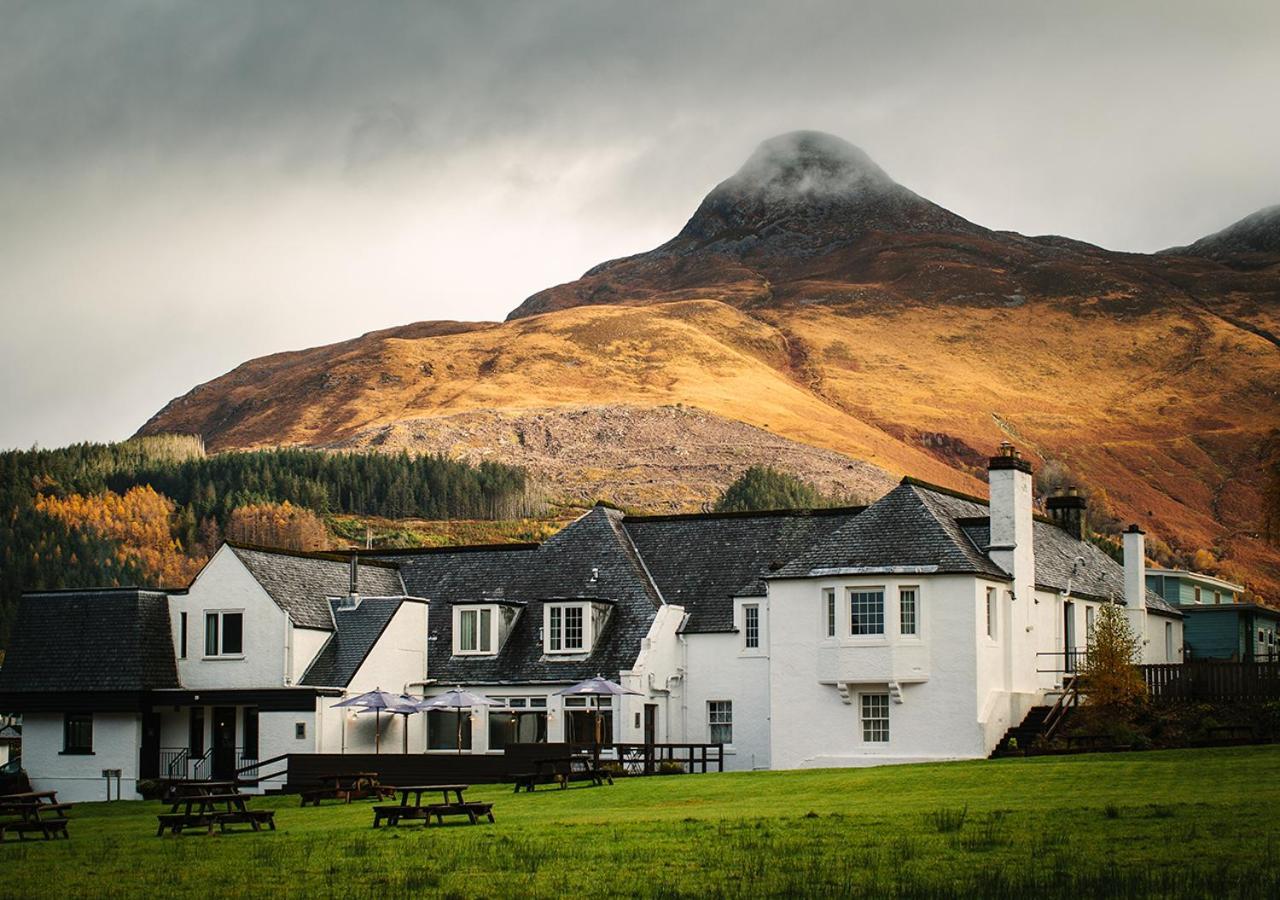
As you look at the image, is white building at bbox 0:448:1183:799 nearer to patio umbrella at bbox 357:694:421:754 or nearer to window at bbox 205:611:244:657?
window at bbox 205:611:244:657

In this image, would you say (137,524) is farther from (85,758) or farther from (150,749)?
(150,749)

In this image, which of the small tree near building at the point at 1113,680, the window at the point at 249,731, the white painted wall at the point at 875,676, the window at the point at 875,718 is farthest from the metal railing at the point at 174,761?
the small tree near building at the point at 1113,680

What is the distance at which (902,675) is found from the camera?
4984 centimetres

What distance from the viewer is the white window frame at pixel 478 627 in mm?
58750

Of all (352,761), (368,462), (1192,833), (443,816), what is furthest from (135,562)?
(1192,833)

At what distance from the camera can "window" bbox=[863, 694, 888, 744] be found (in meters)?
50.5

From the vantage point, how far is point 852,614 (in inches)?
2004

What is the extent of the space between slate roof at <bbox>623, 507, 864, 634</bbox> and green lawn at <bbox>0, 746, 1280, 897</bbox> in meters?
19.1

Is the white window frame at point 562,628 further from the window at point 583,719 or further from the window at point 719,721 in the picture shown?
the window at point 719,721

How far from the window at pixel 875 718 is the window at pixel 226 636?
20048 millimetres

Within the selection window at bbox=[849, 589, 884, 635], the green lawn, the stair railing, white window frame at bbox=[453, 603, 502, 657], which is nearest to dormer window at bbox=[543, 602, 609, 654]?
white window frame at bbox=[453, 603, 502, 657]

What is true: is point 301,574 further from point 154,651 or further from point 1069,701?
point 1069,701

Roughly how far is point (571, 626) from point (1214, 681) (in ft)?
65.3

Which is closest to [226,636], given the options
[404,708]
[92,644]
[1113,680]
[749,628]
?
[92,644]
